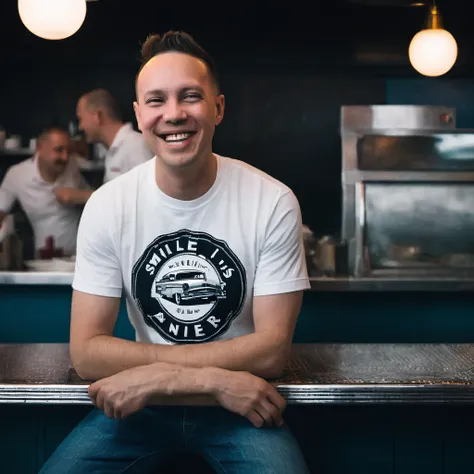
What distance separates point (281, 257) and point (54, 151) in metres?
3.17

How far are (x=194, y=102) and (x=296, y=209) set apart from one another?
38 centimetres

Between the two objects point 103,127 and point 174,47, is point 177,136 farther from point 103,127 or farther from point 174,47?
point 103,127

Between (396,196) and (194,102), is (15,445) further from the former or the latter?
(396,196)

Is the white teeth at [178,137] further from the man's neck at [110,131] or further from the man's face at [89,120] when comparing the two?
the man's face at [89,120]

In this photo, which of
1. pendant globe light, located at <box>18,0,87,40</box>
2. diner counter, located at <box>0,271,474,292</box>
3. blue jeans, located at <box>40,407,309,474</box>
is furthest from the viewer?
diner counter, located at <box>0,271,474,292</box>

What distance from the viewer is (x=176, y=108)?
71.5 inches

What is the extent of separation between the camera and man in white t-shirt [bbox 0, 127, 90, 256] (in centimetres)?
467

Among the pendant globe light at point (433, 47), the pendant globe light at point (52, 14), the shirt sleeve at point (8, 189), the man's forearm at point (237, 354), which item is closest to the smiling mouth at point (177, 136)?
the man's forearm at point (237, 354)

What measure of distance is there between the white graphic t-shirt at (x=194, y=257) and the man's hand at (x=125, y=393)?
0.23 meters

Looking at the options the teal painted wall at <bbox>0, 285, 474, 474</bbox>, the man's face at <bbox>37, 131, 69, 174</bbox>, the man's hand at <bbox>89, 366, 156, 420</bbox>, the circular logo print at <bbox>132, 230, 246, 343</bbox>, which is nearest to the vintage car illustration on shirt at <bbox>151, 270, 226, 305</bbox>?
the circular logo print at <bbox>132, 230, 246, 343</bbox>

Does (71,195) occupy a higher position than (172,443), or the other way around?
(71,195)

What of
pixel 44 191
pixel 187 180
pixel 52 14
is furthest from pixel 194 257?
pixel 44 191

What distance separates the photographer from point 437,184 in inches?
153

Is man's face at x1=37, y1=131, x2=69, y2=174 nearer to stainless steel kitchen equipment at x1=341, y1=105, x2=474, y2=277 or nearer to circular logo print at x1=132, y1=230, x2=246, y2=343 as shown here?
stainless steel kitchen equipment at x1=341, y1=105, x2=474, y2=277
